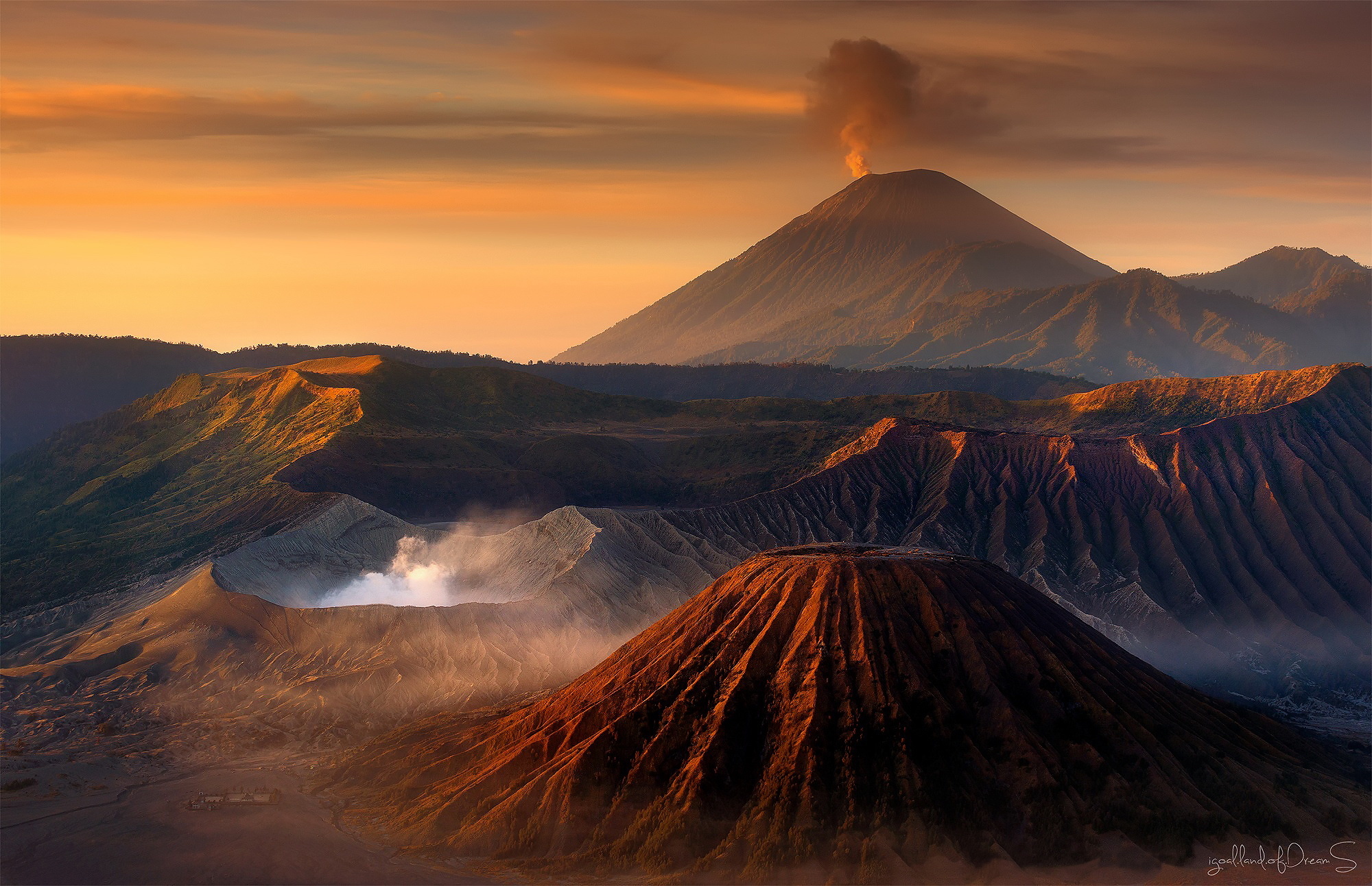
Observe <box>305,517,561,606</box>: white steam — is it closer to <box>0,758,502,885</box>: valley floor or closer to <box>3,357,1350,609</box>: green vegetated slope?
<box>3,357,1350,609</box>: green vegetated slope

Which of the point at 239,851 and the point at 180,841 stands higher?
the point at 180,841

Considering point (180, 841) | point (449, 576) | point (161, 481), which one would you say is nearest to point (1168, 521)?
point (449, 576)

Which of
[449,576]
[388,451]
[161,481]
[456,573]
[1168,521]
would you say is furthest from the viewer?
[161,481]

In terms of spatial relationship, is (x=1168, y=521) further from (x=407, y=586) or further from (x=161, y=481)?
(x=161, y=481)

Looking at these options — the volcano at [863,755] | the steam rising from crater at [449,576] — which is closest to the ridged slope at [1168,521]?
the steam rising from crater at [449,576]

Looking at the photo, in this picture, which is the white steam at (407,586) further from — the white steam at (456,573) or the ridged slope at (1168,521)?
the ridged slope at (1168,521)

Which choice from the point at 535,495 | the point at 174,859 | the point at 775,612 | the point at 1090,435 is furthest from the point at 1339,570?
the point at 174,859

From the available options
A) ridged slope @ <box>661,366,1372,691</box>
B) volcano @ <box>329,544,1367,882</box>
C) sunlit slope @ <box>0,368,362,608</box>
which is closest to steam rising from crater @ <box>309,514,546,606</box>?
sunlit slope @ <box>0,368,362,608</box>
